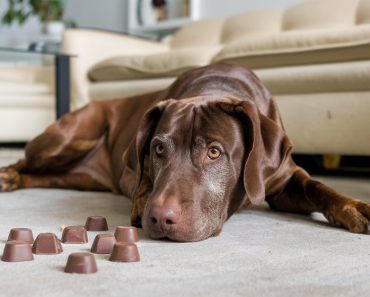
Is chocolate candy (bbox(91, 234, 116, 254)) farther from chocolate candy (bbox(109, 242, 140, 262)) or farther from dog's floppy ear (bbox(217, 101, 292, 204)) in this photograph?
dog's floppy ear (bbox(217, 101, 292, 204))

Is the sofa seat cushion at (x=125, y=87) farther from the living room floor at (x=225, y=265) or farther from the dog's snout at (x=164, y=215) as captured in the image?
the dog's snout at (x=164, y=215)

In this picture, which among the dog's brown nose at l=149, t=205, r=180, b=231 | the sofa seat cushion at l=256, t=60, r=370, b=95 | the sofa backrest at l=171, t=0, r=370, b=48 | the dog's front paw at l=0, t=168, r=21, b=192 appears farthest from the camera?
the sofa backrest at l=171, t=0, r=370, b=48

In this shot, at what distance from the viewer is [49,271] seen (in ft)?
4.36

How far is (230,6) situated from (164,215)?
4846 millimetres

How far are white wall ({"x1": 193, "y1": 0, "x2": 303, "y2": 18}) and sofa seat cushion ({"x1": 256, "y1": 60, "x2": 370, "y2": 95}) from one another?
2.32 m

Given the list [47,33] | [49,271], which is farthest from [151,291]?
[47,33]

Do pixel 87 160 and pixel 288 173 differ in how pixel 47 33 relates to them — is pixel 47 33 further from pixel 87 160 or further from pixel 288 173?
pixel 288 173

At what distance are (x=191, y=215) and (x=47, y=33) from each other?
595cm

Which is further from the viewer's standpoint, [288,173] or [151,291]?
[288,173]

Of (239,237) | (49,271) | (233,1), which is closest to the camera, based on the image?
(49,271)

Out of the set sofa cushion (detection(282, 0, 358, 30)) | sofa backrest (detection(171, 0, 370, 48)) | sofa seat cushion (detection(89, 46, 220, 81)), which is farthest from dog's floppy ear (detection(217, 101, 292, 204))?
sofa cushion (detection(282, 0, 358, 30))

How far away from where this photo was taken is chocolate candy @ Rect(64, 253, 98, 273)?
1.28 meters

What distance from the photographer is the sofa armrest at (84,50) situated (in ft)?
15.2

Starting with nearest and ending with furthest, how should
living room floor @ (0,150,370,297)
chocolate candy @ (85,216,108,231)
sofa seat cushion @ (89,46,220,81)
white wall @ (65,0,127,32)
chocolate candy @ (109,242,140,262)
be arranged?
living room floor @ (0,150,370,297), chocolate candy @ (109,242,140,262), chocolate candy @ (85,216,108,231), sofa seat cushion @ (89,46,220,81), white wall @ (65,0,127,32)
